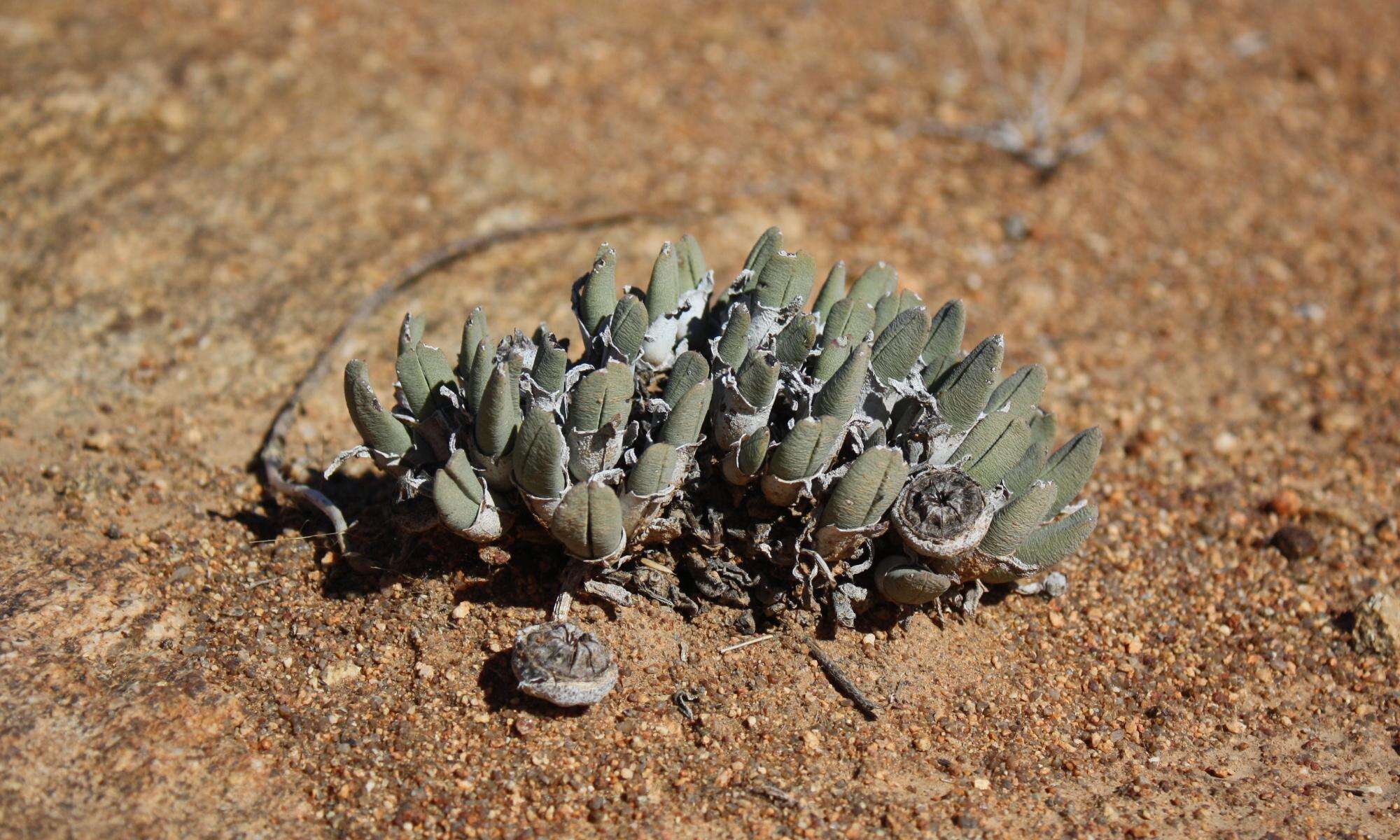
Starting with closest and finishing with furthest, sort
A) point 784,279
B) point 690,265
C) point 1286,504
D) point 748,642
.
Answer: point 784,279 → point 748,642 → point 690,265 → point 1286,504

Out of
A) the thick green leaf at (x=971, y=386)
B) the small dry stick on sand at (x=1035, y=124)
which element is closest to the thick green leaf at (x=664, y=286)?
the thick green leaf at (x=971, y=386)

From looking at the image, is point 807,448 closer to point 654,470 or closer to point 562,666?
point 654,470

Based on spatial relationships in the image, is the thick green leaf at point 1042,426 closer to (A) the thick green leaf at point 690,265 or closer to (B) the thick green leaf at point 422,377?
(A) the thick green leaf at point 690,265

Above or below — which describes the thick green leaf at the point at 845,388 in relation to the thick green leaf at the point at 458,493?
above

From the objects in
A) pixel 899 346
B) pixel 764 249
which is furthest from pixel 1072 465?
pixel 764 249

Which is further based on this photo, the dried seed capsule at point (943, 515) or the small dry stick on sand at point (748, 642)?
the small dry stick on sand at point (748, 642)
